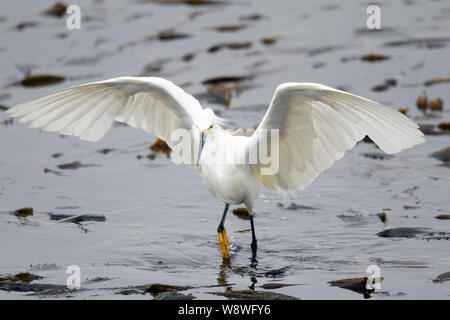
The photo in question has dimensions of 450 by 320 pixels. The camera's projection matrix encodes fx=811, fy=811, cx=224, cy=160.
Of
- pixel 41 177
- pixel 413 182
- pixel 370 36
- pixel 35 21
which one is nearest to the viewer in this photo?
pixel 413 182

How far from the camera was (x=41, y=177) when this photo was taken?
26.5ft

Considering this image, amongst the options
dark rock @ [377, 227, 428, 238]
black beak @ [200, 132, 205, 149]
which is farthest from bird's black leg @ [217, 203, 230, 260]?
dark rock @ [377, 227, 428, 238]

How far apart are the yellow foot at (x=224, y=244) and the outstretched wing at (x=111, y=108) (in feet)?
2.83

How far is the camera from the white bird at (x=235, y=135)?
5191 millimetres

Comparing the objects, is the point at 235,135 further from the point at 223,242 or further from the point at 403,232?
the point at 403,232

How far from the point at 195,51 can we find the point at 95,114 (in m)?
6.09

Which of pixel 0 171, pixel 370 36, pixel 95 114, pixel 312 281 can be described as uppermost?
pixel 370 36

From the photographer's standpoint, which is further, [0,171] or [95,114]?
[0,171]

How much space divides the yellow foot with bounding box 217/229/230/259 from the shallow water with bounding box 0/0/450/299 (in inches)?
3.4

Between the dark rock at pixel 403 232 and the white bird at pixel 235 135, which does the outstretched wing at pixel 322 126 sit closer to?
the white bird at pixel 235 135

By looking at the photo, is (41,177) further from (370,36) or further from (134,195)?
(370,36)

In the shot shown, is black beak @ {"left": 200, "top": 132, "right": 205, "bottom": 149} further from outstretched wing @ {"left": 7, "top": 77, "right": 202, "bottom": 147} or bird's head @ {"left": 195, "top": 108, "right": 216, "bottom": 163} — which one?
outstretched wing @ {"left": 7, "top": 77, "right": 202, "bottom": 147}

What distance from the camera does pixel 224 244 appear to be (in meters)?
6.20

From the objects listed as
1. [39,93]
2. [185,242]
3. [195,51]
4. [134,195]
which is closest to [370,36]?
[195,51]
